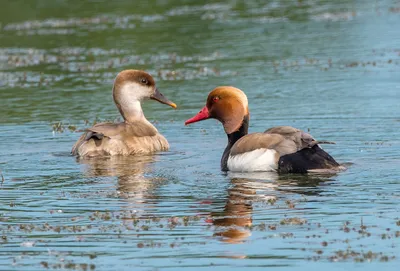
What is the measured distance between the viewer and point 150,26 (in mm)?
36906

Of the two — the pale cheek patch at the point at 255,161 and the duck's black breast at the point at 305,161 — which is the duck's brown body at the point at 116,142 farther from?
the duck's black breast at the point at 305,161

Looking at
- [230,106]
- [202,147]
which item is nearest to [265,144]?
[230,106]

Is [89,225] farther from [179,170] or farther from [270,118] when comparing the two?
[270,118]

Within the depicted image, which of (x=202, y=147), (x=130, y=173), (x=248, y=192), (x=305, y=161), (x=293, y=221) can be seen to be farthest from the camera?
(x=202, y=147)

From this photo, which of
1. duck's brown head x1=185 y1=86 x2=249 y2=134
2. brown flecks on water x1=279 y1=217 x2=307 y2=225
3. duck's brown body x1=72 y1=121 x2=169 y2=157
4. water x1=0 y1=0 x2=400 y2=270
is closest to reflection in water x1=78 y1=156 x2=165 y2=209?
water x1=0 y1=0 x2=400 y2=270

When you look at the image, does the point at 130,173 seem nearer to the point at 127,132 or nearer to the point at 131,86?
the point at 127,132

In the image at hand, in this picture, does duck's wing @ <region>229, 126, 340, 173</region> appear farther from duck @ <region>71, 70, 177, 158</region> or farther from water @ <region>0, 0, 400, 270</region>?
duck @ <region>71, 70, 177, 158</region>

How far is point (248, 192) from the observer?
1341 cm

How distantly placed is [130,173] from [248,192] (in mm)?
2693

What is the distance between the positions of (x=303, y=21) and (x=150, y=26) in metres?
5.28

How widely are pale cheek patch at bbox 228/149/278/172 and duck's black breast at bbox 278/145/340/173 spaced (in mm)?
150

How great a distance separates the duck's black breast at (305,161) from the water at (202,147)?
0.25m

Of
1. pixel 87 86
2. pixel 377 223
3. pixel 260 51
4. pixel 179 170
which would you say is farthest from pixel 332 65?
pixel 377 223

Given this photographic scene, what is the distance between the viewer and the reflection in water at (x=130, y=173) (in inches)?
537
